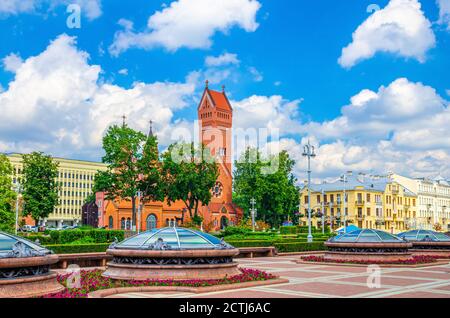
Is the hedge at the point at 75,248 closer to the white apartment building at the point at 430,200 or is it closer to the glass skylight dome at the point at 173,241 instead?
the glass skylight dome at the point at 173,241

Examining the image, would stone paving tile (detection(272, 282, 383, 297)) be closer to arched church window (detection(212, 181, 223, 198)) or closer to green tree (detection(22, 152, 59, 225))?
green tree (detection(22, 152, 59, 225))

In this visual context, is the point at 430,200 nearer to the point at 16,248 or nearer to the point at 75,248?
the point at 75,248

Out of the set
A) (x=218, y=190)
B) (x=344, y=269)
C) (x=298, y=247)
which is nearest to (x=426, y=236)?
(x=298, y=247)

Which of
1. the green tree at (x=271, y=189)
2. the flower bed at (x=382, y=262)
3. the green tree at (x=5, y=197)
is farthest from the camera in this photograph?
the green tree at (x=271, y=189)

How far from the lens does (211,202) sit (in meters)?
78.3

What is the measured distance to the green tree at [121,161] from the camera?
180 ft

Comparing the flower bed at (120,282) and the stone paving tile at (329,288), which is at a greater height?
the flower bed at (120,282)

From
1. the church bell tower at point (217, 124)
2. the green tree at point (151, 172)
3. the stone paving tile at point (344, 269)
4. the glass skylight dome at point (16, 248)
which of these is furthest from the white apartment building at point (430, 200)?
the glass skylight dome at point (16, 248)

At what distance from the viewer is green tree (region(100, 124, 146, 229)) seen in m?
54.8

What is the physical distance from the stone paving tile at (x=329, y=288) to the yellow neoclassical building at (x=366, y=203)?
215ft

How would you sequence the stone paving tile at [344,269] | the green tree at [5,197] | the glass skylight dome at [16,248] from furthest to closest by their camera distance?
the green tree at [5,197] < the stone paving tile at [344,269] < the glass skylight dome at [16,248]

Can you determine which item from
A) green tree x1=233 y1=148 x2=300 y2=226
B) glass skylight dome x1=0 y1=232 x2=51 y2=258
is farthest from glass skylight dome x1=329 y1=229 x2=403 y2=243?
green tree x1=233 y1=148 x2=300 y2=226

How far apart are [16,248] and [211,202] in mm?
66487
